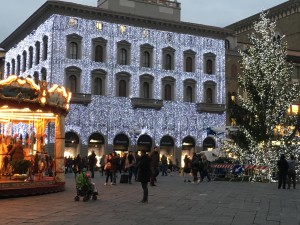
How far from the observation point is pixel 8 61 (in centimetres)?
5481

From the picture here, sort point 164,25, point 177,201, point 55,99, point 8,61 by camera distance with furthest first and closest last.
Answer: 1. point 8,61
2. point 164,25
3. point 55,99
4. point 177,201

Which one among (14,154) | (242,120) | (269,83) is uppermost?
(269,83)

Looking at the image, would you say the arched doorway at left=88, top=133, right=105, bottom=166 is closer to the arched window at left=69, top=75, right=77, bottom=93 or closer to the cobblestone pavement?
the arched window at left=69, top=75, right=77, bottom=93

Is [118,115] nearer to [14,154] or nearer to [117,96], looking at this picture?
[117,96]

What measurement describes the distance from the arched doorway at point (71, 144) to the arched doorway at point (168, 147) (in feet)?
24.8

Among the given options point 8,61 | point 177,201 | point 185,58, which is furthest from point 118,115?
point 177,201

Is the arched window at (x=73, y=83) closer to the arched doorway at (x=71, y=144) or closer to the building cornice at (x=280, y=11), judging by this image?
the arched doorway at (x=71, y=144)

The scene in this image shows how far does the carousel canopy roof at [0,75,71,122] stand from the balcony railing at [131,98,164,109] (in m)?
23.7

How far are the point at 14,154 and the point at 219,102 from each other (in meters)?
31.2

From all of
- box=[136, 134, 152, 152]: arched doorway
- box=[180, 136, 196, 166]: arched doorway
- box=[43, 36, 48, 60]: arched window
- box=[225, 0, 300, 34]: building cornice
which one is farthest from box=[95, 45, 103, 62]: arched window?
box=[225, 0, 300, 34]: building cornice

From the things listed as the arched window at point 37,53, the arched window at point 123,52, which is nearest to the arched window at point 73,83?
the arched window at point 123,52

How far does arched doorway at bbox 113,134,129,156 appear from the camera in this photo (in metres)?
43.5

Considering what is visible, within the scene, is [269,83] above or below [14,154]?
above

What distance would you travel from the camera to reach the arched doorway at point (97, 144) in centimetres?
4256
